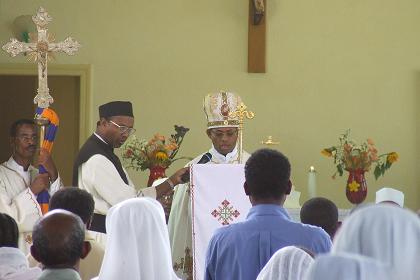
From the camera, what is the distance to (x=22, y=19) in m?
9.75

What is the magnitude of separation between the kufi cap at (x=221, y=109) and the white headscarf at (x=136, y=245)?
3325mm

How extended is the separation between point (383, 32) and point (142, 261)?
6440mm

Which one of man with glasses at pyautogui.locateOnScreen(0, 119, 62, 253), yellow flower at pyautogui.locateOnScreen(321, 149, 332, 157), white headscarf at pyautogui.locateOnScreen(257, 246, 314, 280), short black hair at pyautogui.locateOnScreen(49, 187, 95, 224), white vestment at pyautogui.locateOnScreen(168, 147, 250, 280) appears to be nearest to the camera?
white headscarf at pyautogui.locateOnScreen(257, 246, 314, 280)

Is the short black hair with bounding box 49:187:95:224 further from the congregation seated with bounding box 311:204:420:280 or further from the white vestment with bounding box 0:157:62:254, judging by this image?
the white vestment with bounding box 0:157:62:254

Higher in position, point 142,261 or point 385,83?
point 385,83

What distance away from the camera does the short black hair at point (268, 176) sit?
13.3ft

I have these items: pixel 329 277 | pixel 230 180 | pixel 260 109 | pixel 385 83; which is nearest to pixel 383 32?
pixel 385 83

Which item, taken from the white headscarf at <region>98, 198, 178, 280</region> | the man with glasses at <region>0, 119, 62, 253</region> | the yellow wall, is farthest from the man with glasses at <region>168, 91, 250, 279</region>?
the white headscarf at <region>98, 198, 178, 280</region>

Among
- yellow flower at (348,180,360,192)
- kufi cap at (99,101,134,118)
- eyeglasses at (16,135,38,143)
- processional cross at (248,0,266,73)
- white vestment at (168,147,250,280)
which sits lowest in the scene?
white vestment at (168,147,250,280)

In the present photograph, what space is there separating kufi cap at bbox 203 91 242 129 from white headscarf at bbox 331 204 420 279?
5026 mm

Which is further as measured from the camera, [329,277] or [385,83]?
[385,83]

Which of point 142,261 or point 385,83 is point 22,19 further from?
point 142,261

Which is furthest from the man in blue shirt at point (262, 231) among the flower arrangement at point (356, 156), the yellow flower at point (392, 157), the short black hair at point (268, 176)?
the yellow flower at point (392, 157)

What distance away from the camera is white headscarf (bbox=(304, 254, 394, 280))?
252 cm
